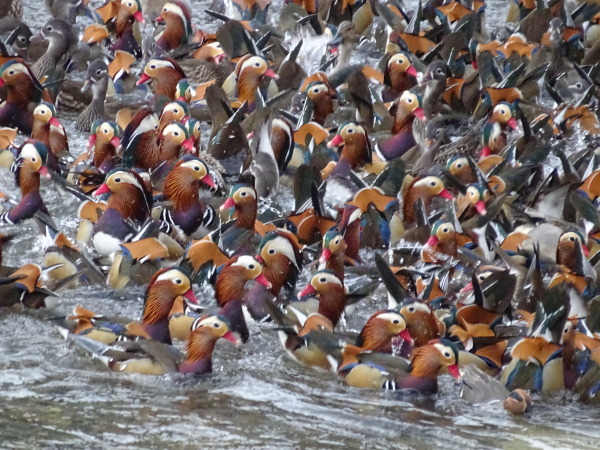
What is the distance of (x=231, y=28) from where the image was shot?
412 inches

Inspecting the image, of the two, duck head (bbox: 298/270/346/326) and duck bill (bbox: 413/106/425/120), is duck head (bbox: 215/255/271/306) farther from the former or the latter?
duck bill (bbox: 413/106/425/120)

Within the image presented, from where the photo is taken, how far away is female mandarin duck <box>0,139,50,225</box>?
815cm

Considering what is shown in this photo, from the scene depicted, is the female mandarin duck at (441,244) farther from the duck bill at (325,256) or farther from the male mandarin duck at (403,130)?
A: the male mandarin duck at (403,130)

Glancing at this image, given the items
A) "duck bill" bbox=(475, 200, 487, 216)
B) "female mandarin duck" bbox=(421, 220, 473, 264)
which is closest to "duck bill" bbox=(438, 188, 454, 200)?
"duck bill" bbox=(475, 200, 487, 216)

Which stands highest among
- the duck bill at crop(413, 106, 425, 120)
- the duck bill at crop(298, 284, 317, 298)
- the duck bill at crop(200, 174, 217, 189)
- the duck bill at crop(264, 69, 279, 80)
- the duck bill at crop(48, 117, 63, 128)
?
the duck bill at crop(264, 69, 279, 80)

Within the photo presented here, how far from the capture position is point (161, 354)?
6379 mm

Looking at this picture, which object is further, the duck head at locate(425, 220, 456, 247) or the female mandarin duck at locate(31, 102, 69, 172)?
the female mandarin duck at locate(31, 102, 69, 172)

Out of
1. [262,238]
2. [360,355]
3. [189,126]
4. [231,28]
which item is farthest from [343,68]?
[360,355]

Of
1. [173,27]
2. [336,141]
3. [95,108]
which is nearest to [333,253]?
[336,141]

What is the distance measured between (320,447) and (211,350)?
92cm

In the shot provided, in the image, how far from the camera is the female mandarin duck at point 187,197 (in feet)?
26.5

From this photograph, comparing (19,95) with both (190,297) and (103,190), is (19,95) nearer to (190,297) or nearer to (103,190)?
(103,190)

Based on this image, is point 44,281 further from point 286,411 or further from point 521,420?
point 521,420

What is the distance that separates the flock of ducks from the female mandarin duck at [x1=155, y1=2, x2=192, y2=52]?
0.05ft
